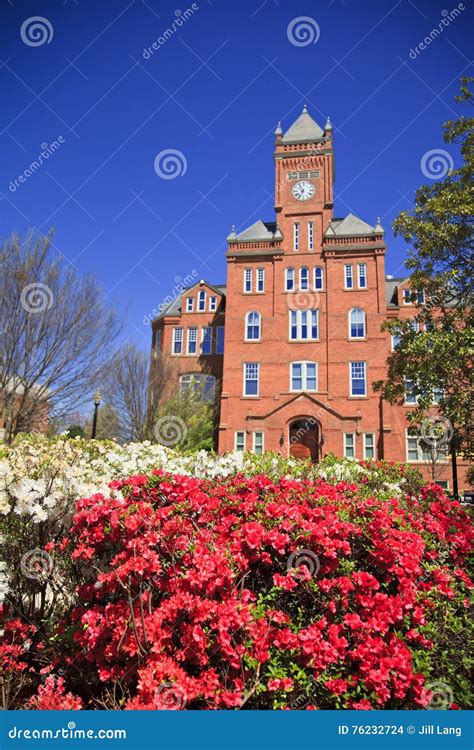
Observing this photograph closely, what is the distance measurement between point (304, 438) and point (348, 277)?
1049 cm

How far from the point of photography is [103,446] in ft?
25.9

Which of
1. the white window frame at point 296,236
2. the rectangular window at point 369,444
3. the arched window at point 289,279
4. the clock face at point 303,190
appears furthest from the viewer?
the clock face at point 303,190

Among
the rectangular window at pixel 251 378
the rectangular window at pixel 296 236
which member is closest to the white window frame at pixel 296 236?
the rectangular window at pixel 296 236

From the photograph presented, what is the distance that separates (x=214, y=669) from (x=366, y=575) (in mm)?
1169

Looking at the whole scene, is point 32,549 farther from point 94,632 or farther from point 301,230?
point 301,230

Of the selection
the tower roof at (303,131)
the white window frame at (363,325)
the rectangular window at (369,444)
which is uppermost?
the tower roof at (303,131)

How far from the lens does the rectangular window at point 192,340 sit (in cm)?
3272

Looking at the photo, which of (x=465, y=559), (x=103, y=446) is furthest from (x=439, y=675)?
(x=103, y=446)

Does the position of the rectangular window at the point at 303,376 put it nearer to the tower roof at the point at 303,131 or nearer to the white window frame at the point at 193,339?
the white window frame at the point at 193,339

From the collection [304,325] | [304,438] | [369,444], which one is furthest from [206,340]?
[369,444]

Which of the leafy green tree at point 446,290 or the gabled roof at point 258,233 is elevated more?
the gabled roof at point 258,233

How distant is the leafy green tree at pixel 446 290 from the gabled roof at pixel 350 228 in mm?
15416

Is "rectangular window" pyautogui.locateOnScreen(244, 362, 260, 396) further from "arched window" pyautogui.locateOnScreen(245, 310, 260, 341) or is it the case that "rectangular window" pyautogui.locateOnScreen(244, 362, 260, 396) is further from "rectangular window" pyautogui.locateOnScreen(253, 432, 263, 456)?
"rectangular window" pyautogui.locateOnScreen(253, 432, 263, 456)

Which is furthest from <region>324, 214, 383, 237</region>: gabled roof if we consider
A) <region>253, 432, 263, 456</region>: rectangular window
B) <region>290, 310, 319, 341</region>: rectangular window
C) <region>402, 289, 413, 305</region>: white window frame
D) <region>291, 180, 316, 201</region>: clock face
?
<region>253, 432, 263, 456</region>: rectangular window
